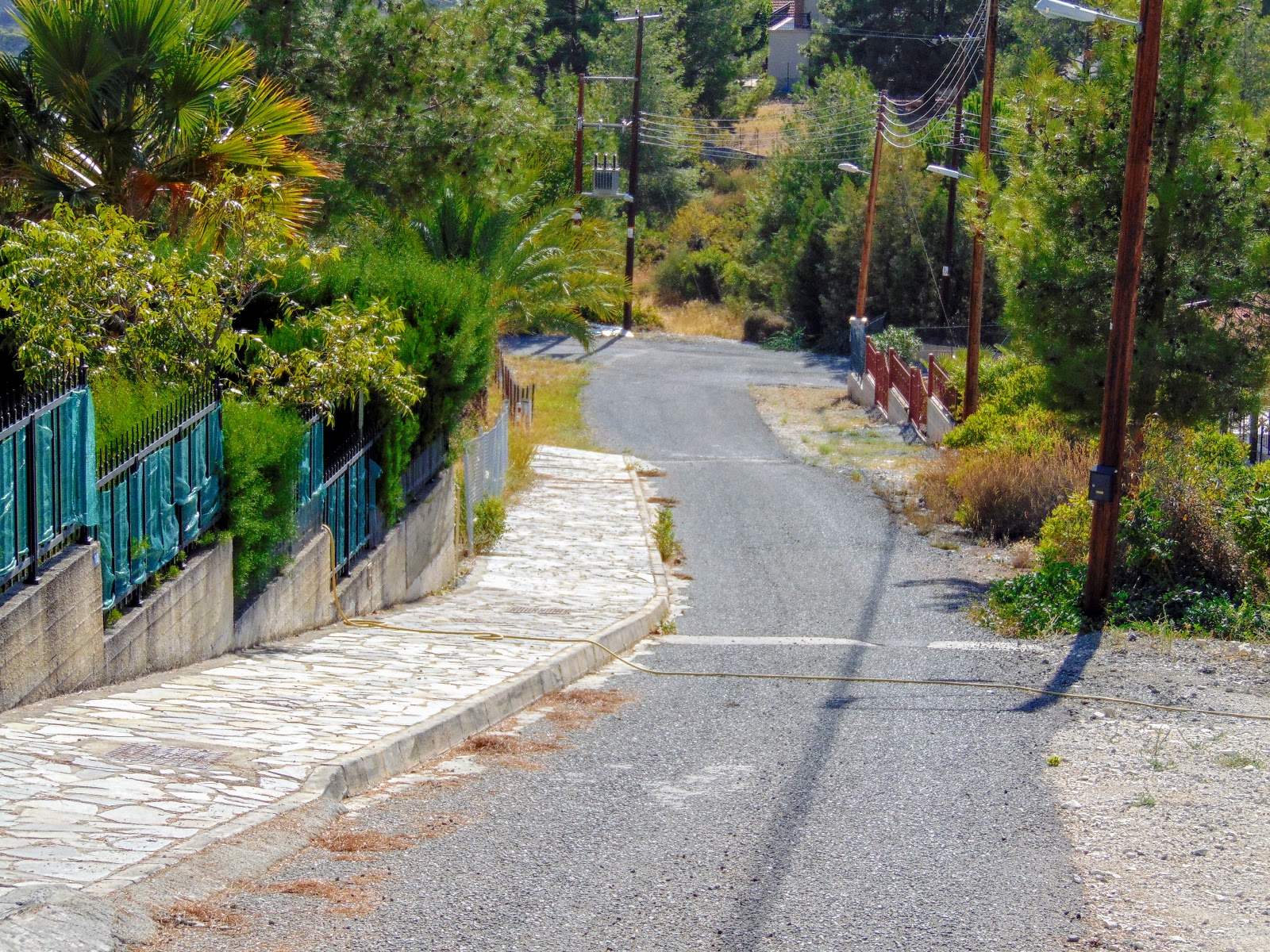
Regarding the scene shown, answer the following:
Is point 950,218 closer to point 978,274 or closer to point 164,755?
point 978,274

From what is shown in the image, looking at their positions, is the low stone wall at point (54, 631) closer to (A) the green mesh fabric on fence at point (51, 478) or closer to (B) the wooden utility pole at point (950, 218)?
(A) the green mesh fabric on fence at point (51, 478)

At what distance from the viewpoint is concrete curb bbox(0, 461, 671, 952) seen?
4.47 m

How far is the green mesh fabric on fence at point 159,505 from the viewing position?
26.1 feet

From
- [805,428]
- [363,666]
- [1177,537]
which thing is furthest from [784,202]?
[363,666]

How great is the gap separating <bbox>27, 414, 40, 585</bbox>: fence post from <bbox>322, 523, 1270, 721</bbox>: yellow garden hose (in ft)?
14.4

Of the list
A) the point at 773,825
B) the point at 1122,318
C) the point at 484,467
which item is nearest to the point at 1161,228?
the point at 1122,318

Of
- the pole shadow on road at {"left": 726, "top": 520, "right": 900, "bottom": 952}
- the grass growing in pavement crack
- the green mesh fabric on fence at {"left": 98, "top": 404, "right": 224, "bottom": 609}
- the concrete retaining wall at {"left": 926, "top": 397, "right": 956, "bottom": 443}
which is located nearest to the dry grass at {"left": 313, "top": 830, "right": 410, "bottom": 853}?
the pole shadow on road at {"left": 726, "top": 520, "right": 900, "bottom": 952}

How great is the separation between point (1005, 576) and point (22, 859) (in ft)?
43.6

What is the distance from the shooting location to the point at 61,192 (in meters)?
Result: 12.3

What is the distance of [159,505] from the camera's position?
8.43 metres

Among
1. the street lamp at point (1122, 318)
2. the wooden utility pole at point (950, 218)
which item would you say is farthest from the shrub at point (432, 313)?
the wooden utility pole at point (950, 218)

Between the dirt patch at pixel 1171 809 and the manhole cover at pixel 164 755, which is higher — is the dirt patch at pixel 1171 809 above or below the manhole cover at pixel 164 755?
below

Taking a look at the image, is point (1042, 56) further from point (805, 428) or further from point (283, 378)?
point (805, 428)

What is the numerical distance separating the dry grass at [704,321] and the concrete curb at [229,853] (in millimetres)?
46277
